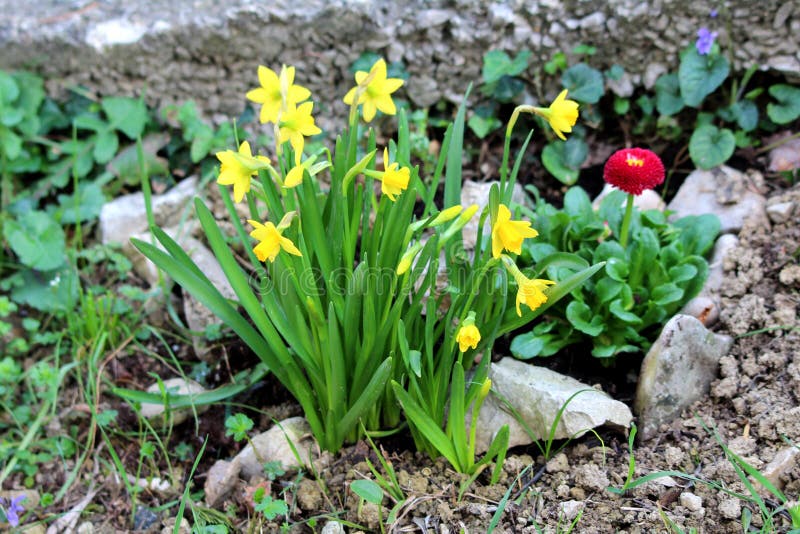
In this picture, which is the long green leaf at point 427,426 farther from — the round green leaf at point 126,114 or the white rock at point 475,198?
the round green leaf at point 126,114

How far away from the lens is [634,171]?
6.25 ft

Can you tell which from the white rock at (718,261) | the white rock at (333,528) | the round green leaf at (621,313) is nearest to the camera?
the white rock at (333,528)

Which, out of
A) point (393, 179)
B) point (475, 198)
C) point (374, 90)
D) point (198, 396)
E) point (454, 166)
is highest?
point (374, 90)

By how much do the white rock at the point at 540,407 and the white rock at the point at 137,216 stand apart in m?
1.33

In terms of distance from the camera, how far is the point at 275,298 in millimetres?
1718

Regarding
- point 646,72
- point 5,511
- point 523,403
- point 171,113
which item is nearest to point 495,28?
point 646,72

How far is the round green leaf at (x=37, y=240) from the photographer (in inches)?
95.8

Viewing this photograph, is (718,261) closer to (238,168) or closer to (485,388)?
(485,388)

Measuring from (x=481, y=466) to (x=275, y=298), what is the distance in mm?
610

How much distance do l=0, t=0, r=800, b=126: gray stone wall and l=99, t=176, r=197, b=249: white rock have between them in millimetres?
390

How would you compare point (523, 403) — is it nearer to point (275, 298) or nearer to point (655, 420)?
point (655, 420)

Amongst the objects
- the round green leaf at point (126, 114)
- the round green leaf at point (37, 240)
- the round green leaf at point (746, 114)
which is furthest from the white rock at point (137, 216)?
the round green leaf at point (746, 114)

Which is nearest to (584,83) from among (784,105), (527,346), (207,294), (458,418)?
(784,105)

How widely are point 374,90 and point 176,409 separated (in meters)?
1.05
